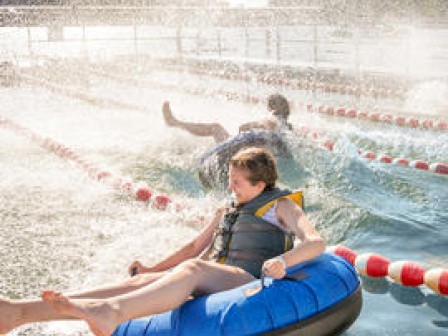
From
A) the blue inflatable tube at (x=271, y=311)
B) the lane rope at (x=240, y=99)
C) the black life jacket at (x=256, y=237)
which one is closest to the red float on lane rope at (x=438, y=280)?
the blue inflatable tube at (x=271, y=311)

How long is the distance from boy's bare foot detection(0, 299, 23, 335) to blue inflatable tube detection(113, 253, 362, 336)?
0.50 m

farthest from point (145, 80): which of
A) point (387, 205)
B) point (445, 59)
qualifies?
point (387, 205)

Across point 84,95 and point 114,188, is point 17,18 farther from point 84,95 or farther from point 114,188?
point 114,188

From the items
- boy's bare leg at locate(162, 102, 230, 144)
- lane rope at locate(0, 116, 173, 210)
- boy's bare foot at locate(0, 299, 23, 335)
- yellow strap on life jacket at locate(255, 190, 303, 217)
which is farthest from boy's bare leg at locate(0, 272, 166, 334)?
boy's bare leg at locate(162, 102, 230, 144)

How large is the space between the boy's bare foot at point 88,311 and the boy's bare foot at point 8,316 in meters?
0.27

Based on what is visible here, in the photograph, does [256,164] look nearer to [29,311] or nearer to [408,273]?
[29,311]

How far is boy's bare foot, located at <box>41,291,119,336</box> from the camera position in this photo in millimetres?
3025

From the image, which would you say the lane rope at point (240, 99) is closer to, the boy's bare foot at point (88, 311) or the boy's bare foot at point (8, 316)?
the boy's bare foot at point (88, 311)

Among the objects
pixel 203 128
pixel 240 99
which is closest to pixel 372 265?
pixel 203 128

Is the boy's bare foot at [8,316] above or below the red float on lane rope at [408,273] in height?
above

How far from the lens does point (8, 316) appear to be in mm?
3229

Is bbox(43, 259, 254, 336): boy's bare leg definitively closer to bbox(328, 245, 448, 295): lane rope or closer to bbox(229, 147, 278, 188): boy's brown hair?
bbox(229, 147, 278, 188): boy's brown hair

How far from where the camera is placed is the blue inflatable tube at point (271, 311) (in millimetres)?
3238

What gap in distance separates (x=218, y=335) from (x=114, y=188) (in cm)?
437
